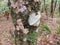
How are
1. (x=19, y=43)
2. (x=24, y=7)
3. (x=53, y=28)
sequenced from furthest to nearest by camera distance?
(x=53, y=28) → (x=19, y=43) → (x=24, y=7)

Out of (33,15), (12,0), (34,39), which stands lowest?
(34,39)

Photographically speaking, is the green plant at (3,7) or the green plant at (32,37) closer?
the green plant at (32,37)

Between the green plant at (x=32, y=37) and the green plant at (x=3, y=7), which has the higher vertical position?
the green plant at (x=32, y=37)

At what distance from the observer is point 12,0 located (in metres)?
2.24

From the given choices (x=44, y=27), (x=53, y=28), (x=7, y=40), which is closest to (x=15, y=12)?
(x=7, y=40)

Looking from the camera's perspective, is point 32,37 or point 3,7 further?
point 3,7

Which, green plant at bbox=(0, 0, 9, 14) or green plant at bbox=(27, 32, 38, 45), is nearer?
green plant at bbox=(27, 32, 38, 45)

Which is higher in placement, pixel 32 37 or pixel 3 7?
pixel 32 37

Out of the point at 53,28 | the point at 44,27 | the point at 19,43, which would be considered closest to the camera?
the point at 19,43

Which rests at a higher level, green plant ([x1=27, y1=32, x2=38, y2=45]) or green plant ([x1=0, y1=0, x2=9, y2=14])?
green plant ([x1=27, y1=32, x2=38, y2=45])

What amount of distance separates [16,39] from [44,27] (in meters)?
4.85

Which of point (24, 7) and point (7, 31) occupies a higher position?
point (24, 7)

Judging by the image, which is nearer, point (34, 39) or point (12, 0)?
point (12, 0)

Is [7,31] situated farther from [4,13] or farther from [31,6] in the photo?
[31,6]
